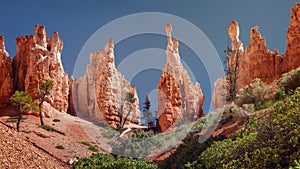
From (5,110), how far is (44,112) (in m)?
4.50

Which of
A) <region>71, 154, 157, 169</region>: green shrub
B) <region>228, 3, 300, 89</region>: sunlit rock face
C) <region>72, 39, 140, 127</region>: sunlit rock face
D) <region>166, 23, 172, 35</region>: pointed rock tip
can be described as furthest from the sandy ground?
<region>166, 23, 172, 35</region>: pointed rock tip

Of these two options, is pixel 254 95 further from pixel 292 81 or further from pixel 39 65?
pixel 39 65

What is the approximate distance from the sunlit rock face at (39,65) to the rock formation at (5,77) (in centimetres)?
78

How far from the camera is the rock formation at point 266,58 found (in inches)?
1124

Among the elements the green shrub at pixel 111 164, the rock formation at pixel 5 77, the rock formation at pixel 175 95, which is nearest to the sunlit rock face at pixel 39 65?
the rock formation at pixel 5 77

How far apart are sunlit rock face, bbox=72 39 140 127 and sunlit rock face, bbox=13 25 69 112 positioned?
4.55 meters

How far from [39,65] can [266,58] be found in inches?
1046

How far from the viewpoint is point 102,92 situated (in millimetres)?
38469


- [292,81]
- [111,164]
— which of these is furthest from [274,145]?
[292,81]

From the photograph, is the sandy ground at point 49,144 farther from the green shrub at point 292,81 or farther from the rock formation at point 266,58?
the rock formation at point 266,58

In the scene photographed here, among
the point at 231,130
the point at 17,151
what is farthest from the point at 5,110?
the point at 231,130

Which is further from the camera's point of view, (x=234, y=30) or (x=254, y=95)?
(x=234, y=30)

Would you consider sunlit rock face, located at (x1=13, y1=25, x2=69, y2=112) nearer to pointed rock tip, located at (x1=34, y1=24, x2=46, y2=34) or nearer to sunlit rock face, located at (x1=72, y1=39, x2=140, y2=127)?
pointed rock tip, located at (x1=34, y1=24, x2=46, y2=34)

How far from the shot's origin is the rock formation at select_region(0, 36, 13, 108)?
100ft
